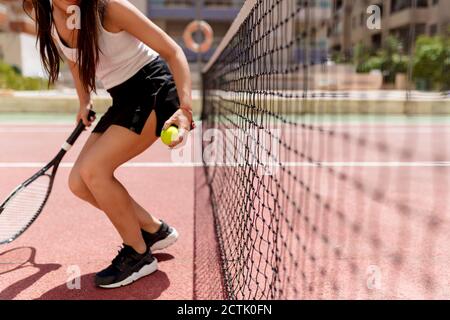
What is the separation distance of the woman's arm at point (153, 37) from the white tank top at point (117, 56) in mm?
96

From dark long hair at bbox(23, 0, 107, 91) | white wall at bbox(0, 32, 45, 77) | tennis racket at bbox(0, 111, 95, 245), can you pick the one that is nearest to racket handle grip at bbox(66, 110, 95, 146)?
tennis racket at bbox(0, 111, 95, 245)

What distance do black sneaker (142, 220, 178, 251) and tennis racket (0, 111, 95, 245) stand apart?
0.83m

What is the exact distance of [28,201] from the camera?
3561 mm

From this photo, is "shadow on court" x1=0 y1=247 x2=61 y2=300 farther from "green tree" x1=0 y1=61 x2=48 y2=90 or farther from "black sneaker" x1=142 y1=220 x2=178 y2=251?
"green tree" x1=0 y1=61 x2=48 y2=90

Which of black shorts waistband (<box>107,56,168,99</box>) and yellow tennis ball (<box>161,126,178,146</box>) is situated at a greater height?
black shorts waistband (<box>107,56,168,99</box>)

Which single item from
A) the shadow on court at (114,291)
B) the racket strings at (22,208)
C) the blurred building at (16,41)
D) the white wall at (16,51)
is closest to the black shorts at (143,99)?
the shadow on court at (114,291)

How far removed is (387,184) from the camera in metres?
5.83

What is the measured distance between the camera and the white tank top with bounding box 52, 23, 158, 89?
2.67 meters

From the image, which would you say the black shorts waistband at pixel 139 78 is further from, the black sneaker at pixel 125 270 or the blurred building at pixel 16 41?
the blurred building at pixel 16 41

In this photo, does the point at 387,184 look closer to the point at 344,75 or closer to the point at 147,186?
the point at 147,186

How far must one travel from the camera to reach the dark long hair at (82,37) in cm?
248

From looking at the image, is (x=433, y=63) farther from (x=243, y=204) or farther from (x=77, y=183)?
(x=77, y=183)

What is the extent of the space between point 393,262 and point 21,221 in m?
2.55

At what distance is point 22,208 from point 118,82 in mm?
1328
